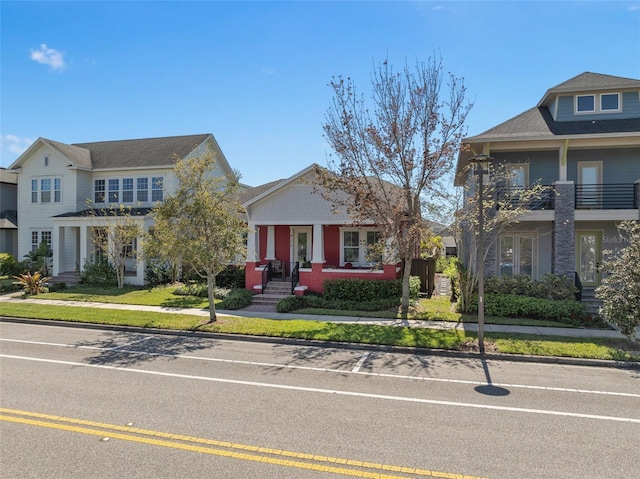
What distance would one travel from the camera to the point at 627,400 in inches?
289

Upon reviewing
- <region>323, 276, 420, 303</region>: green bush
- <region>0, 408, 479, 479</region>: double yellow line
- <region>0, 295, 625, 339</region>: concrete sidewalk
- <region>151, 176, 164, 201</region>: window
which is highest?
<region>151, 176, 164, 201</region>: window

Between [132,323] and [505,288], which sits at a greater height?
[505,288]

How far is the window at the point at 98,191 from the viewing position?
26484 mm

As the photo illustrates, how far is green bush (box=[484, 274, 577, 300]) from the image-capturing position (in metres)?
15.2

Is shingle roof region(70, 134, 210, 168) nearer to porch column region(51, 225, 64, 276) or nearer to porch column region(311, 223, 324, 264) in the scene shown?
porch column region(51, 225, 64, 276)

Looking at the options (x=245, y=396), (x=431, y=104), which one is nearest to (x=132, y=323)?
(x=245, y=396)

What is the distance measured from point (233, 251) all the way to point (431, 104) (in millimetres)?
8247

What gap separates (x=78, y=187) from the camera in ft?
84.5

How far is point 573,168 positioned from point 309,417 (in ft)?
55.7

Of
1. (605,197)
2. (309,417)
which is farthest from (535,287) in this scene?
(309,417)

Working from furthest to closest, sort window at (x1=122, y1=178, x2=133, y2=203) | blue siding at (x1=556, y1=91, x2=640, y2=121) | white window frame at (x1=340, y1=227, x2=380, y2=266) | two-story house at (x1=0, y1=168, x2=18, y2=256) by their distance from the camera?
two-story house at (x1=0, y1=168, x2=18, y2=256) → window at (x1=122, y1=178, x2=133, y2=203) → white window frame at (x1=340, y1=227, x2=380, y2=266) → blue siding at (x1=556, y1=91, x2=640, y2=121)

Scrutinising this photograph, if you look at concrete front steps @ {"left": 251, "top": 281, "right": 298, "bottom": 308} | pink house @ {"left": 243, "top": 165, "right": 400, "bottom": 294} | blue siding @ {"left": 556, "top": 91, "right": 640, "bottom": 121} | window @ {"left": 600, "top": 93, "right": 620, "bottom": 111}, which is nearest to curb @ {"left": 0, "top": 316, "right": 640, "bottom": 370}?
concrete front steps @ {"left": 251, "top": 281, "right": 298, "bottom": 308}

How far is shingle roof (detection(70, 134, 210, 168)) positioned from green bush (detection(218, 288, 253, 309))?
35.9 feet

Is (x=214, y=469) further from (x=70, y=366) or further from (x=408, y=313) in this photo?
(x=408, y=313)
